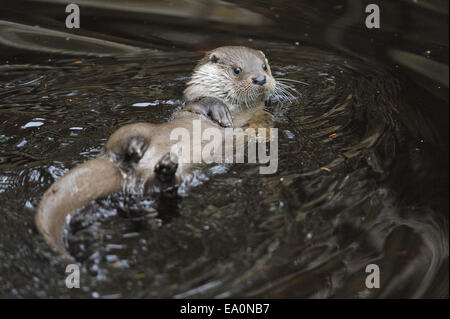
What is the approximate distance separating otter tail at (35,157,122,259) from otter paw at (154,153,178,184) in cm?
19

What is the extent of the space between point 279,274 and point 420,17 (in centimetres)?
295

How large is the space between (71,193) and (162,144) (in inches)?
22.8

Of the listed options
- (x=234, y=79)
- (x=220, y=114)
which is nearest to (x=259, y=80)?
(x=234, y=79)

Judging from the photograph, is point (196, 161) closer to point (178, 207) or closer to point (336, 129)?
point (178, 207)

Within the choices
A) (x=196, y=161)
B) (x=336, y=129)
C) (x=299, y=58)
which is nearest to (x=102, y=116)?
(x=196, y=161)

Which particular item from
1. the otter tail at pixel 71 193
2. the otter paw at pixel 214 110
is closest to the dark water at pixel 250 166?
the otter tail at pixel 71 193

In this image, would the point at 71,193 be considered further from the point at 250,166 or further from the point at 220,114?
the point at 220,114

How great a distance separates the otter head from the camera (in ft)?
12.4

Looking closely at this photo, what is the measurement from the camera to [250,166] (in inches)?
118

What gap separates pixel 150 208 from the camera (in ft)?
8.66

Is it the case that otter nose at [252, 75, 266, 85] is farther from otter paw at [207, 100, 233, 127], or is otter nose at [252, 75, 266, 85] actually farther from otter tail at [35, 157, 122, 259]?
otter tail at [35, 157, 122, 259]

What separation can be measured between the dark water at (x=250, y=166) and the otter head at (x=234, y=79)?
19 cm

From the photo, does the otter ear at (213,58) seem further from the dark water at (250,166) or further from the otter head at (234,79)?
the dark water at (250,166)

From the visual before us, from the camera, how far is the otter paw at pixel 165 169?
2699 millimetres
